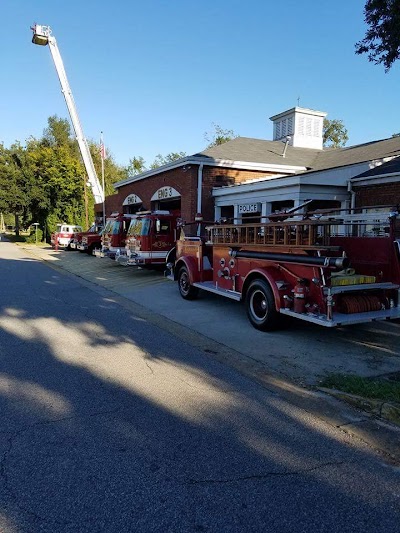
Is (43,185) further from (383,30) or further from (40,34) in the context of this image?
(383,30)

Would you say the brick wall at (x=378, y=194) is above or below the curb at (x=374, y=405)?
above

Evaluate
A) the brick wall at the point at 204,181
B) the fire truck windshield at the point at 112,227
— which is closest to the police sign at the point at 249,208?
the brick wall at the point at 204,181

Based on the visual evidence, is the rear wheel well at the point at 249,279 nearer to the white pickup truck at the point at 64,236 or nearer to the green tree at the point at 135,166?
the white pickup truck at the point at 64,236

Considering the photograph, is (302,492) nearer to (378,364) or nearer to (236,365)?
(236,365)

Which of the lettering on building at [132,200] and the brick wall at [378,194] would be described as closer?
the brick wall at [378,194]

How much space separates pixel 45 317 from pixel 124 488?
6175 mm

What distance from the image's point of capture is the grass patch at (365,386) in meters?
4.40

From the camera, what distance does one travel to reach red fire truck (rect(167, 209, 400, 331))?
6203 millimetres

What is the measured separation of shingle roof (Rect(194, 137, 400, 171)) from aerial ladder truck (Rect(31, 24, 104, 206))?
Result: 1800cm

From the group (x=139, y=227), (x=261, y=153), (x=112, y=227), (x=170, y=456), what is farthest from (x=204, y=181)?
(x=170, y=456)

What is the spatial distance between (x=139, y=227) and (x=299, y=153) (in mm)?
9825

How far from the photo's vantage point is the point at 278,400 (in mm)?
4492

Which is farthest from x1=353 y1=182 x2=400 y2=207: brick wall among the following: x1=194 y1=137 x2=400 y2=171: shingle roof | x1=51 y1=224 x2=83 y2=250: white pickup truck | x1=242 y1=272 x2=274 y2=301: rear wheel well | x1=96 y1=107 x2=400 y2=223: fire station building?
x1=51 y1=224 x2=83 y2=250: white pickup truck

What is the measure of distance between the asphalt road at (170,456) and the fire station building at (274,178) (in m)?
4.20
